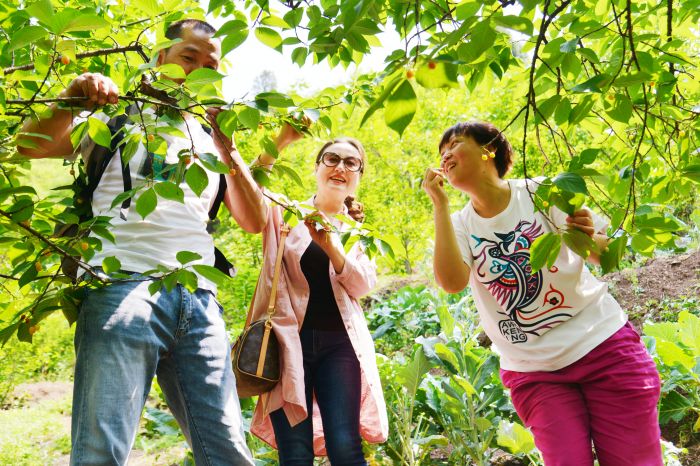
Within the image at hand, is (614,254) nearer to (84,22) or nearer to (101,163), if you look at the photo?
(84,22)

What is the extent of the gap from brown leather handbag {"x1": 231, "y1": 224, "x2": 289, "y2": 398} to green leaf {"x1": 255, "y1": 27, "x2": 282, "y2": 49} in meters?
1.27

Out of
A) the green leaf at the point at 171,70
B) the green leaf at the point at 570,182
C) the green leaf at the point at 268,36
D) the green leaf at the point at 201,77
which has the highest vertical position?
the green leaf at the point at 268,36

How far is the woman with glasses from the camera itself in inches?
86.6

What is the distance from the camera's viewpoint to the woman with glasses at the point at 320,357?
7.22ft

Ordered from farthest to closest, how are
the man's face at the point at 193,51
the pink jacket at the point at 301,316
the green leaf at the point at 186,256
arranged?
the pink jacket at the point at 301,316 → the man's face at the point at 193,51 → the green leaf at the point at 186,256

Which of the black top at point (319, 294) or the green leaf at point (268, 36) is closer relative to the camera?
the green leaf at point (268, 36)

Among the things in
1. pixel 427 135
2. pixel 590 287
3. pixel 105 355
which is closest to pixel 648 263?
pixel 590 287

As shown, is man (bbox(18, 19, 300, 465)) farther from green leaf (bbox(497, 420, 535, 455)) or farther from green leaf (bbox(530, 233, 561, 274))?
green leaf (bbox(497, 420, 535, 455))

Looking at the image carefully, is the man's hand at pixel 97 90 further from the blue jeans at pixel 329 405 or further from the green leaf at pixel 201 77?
the blue jeans at pixel 329 405

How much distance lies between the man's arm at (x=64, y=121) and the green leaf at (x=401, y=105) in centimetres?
74

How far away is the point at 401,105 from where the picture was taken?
72cm

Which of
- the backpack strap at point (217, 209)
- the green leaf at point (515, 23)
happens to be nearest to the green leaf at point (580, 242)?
the green leaf at point (515, 23)

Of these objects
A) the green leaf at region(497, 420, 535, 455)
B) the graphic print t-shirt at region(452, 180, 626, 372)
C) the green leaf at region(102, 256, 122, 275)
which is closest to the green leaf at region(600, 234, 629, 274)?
the graphic print t-shirt at region(452, 180, 626, 372)

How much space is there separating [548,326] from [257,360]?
109 cm
